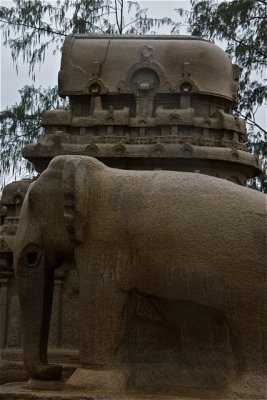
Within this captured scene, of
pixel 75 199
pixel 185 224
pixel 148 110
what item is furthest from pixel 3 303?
pixel 185 224

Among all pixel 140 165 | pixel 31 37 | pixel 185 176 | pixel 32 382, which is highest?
pixel 31 37

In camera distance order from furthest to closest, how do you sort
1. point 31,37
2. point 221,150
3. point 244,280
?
1. point 31,37
2. point 221,150
3. point 244,280

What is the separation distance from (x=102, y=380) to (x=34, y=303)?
883mm

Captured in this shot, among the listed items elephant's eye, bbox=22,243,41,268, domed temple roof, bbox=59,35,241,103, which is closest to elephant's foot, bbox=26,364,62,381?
elephant's eye, bbox=22,243,41,268

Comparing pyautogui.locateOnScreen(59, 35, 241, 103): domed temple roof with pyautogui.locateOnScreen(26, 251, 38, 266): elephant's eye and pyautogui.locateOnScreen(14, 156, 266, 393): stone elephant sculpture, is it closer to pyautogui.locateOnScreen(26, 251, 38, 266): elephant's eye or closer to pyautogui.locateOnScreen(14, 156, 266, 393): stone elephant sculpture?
pyautogui.locateOnScreen(14, 156, 266, 393): stone elephant sculpture

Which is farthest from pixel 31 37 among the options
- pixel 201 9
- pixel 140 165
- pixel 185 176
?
pixel 185 176

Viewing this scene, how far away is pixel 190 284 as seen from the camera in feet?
16.7

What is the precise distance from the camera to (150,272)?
16.9ft

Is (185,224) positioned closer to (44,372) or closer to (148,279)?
(148,279)

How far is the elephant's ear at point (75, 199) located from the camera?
17.4 ft

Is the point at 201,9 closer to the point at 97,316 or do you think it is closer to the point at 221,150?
the point at 221,150

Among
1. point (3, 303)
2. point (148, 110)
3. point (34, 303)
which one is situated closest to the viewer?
point (34, 303)

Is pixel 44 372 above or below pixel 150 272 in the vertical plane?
below

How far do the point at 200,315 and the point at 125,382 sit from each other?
70 cm
